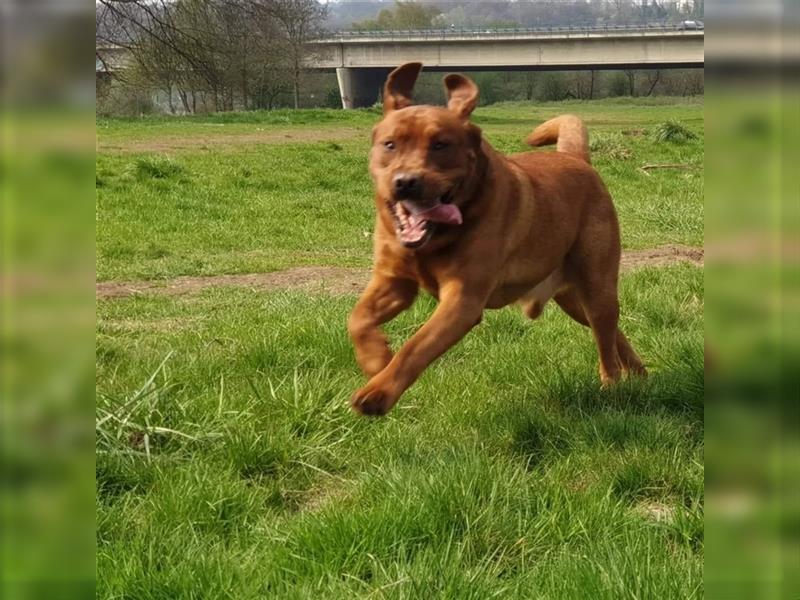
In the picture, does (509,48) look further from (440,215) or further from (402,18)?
(440,215)

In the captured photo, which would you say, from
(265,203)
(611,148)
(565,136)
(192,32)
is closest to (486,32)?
(611,148)

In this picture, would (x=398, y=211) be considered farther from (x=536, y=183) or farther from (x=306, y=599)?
(x=306, y=599)

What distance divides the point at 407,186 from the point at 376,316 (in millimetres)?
758

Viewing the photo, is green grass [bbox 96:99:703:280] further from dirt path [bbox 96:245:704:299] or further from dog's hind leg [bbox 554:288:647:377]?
dog's hind leg [bbox 554:288:647:377]

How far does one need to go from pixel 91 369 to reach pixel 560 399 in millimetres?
4083

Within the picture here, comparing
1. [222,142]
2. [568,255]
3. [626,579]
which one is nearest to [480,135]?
[568,255]

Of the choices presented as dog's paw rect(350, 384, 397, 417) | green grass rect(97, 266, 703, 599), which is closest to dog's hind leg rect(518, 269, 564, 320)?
green grass rect(97, 266, 703, 599)

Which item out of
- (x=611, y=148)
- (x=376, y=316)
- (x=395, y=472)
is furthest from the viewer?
(x=611, y=148)

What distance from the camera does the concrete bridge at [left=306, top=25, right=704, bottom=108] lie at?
61.0 m

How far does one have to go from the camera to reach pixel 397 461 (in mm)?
3764

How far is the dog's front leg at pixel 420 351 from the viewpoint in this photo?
3670 mm

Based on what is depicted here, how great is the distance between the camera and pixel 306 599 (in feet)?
8.46

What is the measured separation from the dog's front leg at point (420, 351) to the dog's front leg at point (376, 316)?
0.32 m

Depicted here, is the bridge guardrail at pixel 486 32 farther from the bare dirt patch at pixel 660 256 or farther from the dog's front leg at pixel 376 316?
the dog's front leg at pixel 376 316
